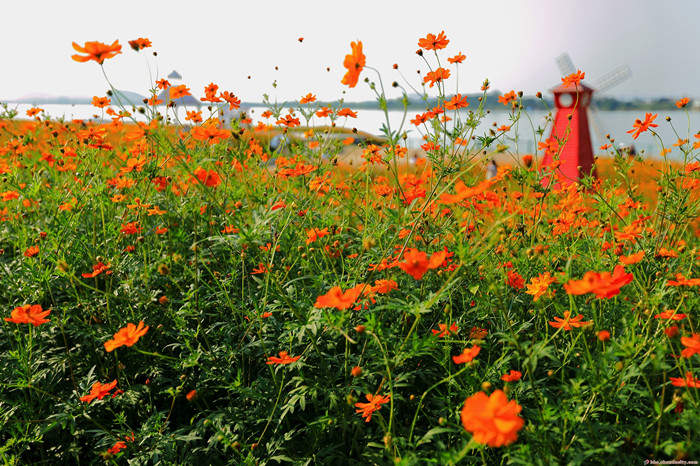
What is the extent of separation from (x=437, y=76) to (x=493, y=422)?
1610 millimetres

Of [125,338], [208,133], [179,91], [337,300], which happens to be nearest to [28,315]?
[125,338]

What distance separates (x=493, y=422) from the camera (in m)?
0.90

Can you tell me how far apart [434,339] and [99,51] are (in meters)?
1.39

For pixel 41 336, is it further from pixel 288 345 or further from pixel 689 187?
pixel 689 187

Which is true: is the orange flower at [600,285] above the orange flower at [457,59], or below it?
below

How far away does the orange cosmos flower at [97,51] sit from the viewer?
1514mm

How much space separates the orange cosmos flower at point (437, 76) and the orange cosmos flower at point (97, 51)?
1264 millimetres

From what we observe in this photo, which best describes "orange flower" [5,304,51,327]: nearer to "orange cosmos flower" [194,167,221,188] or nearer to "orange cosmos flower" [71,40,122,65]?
"orange cosmos flower" [194,167,221,188]

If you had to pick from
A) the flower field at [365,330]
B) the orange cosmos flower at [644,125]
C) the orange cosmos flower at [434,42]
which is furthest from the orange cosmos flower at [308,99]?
the orange cosmos flower at [644,125]

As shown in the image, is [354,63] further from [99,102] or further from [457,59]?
[99,102]

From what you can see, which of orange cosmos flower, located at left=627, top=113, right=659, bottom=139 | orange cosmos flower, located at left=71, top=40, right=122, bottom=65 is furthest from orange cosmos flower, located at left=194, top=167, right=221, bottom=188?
orange cosmos flower, located at left=627, top=113, right=659, bottom=139

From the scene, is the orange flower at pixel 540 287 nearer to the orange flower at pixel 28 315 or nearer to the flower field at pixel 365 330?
Result: the flower field at pixel 365 330

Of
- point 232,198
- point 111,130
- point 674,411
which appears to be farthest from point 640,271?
point 111,130

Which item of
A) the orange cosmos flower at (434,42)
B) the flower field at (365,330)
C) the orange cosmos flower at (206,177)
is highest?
the orange cosmos flower at (434,42)
